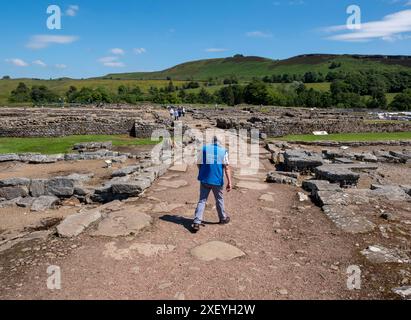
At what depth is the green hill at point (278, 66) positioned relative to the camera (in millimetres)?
115806

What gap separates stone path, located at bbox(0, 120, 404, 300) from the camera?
189 inches

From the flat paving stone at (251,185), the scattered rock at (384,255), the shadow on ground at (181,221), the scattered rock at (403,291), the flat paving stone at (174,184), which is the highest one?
the flat paving stone at (174,184)

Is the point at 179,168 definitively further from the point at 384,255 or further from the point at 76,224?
the point at 384,255

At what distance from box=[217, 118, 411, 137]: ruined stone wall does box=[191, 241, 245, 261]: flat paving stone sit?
18525 millimetres

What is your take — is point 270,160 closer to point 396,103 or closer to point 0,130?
point 0,130

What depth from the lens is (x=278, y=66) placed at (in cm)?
13788

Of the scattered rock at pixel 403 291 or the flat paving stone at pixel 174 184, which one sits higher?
the flat paving stone at pixel 174 184

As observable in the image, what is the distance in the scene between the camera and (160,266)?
5.41 metres

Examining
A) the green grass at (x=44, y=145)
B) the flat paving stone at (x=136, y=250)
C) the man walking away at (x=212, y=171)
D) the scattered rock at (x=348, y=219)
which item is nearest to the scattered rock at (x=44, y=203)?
the flat paving stone at (x=136, y=250)

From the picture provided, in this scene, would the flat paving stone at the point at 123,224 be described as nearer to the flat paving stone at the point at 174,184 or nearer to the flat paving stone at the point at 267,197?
the flat paving stone at the point at 174,184

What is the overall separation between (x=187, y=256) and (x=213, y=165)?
5.98 feet

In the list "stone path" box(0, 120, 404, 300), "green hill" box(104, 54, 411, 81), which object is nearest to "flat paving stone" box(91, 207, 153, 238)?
"stone path" box(0, 120, 404, 300)

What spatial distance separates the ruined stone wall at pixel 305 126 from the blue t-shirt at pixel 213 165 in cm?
1753

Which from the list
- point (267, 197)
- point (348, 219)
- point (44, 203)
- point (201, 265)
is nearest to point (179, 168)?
point (267, 197)
